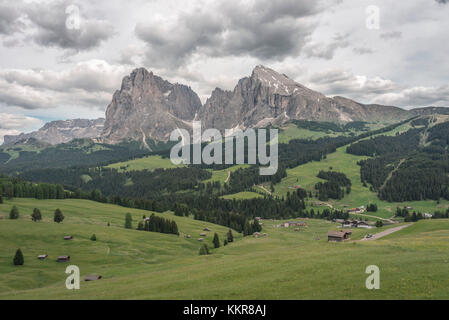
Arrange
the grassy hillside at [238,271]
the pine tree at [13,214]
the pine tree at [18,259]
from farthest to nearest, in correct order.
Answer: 1. the pine tree at [13,214]
2. the pine tree at [18,259]
3. the grassy hillside at [238,271]

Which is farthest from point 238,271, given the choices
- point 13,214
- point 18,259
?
point 13,214

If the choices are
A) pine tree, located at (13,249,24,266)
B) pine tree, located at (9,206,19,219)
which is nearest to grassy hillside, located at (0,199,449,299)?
pine tree, located at (13,249,24,266)

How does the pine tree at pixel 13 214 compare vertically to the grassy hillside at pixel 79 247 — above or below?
above

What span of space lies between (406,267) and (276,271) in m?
15.3

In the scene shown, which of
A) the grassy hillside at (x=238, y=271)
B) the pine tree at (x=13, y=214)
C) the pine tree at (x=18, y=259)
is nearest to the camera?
the grassy hillside at (x=238, y=271)

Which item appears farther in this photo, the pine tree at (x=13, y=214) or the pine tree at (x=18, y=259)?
the pine tree at (x=13, y=214)

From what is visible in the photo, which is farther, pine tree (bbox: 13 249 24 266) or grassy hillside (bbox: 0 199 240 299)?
pine tree (bbox: 13 249 24 266)

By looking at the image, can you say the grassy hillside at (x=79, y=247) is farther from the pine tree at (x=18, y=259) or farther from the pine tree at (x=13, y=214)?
the pine tree at (x=13, y=214)

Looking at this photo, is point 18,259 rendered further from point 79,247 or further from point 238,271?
point 238,271

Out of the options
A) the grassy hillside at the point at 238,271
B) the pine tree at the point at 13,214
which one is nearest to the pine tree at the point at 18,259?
the grassy hillside at the point at 238,271

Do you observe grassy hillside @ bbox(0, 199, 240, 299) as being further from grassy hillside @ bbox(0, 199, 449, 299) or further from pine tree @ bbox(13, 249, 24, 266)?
pine tree @ bbox(13, 249, 24, 266)

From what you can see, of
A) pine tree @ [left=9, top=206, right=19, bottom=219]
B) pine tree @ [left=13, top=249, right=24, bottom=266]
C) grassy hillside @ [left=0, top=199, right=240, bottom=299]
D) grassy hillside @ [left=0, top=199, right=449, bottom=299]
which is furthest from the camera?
pine tree @ [left=9, top=206, right=19, bottom=219]
